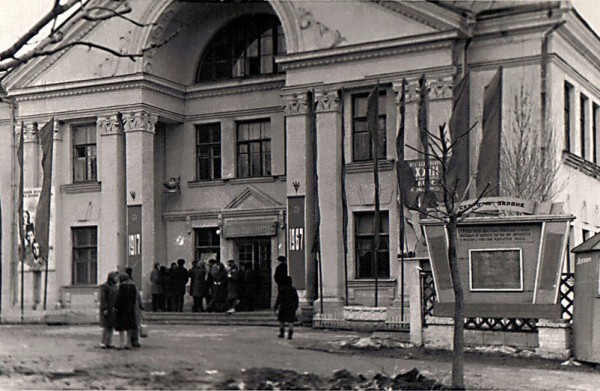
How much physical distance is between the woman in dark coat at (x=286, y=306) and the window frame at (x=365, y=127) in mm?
5886

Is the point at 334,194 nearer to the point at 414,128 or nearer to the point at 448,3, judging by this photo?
the point at 414,128

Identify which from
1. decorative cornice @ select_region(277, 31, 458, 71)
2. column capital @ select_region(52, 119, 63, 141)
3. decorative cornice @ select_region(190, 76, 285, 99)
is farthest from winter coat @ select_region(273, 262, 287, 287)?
decorative cornice @ select_region(190, 76, 285, 99)

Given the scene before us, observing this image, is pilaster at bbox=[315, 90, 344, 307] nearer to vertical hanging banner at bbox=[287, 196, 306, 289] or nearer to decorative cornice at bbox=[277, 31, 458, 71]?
vertical hanging banner at bbox=[287, 196, 306, 289]

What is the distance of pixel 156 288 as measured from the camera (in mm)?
19188

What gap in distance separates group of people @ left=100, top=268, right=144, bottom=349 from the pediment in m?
9.42

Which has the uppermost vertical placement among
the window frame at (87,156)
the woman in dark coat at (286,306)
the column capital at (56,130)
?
the column capital at (56,130)

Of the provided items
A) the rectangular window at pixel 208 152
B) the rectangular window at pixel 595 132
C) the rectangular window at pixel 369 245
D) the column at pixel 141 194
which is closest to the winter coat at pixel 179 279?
the column at pixel 141 194

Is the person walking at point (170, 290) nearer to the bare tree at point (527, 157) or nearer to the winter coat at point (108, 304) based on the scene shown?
the winter coat at point (108, 304)

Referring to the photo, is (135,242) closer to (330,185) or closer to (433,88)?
(330,185)

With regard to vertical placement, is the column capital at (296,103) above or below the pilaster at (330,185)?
above

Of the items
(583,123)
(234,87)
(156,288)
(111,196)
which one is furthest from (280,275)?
(583,123)

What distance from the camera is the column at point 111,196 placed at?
1675cm

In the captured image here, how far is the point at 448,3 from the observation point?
1927cm

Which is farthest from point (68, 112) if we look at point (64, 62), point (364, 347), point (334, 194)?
point (334, 194)
